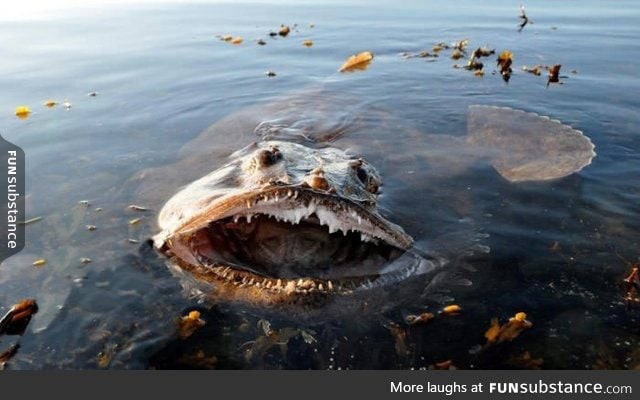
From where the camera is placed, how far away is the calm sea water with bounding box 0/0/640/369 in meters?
3.67

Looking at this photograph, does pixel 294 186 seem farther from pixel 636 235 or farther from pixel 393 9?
pixel 393 9

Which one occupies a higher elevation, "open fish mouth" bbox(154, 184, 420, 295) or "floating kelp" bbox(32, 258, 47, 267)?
"open fish mouth" bbox(154, 184, 420, 295)

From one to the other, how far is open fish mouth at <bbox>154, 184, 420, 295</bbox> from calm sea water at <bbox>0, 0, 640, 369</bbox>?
0.28 m

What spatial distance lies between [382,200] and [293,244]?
148cm

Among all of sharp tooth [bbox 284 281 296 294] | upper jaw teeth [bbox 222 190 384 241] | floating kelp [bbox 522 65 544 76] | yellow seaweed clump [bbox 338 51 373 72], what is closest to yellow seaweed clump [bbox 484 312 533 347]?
upper jaw teeth [bbox 222 190 384 241]

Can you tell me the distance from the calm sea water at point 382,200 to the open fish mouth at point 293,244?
28 cm

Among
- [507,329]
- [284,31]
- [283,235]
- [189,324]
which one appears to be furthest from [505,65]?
[189,324]

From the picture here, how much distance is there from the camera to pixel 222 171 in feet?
17.2

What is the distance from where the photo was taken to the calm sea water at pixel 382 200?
144 inches

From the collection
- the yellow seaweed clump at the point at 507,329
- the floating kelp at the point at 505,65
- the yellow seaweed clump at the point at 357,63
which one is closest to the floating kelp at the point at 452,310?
the yellow seaweed clump at the point at 507,329

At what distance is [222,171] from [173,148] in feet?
7.65

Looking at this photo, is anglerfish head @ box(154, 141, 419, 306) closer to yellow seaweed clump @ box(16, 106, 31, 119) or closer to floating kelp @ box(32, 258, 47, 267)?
floating kelp @ box(32, 258, 47, 267)

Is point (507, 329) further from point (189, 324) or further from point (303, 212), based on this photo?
point (189, 324)

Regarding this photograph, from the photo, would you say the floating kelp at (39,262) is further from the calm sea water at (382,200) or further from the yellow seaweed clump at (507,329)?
the yellow seaweed clump at (507,329)
